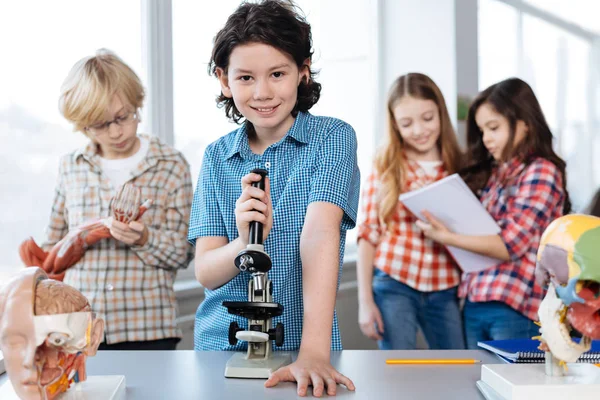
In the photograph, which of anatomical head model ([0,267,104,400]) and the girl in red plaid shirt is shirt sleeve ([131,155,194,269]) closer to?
the girl in red plaid shirt

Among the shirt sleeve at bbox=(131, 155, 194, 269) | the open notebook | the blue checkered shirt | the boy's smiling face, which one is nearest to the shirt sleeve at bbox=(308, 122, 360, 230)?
the blue checkered shirt

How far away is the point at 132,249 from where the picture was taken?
79.3 inches

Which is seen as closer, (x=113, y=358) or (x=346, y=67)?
(x=113, y=358)

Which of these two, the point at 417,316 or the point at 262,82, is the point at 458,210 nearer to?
the point at 417,316

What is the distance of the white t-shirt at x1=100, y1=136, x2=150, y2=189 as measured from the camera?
2.07m

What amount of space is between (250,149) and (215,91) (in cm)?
161

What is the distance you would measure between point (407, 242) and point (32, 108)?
4.74ft

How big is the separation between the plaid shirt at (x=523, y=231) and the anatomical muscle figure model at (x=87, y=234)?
1.22 m

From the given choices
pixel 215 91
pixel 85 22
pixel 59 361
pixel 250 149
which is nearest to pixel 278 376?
pixel 59 361

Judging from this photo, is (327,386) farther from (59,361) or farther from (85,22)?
(85,22)

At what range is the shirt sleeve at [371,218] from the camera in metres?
2.78

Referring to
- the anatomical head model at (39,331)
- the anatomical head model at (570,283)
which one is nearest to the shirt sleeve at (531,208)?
the anatomical head model at (570,283)

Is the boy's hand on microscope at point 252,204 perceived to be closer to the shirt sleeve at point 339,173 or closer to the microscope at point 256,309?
the microscope at point 256,309

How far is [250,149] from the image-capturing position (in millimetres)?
1552
